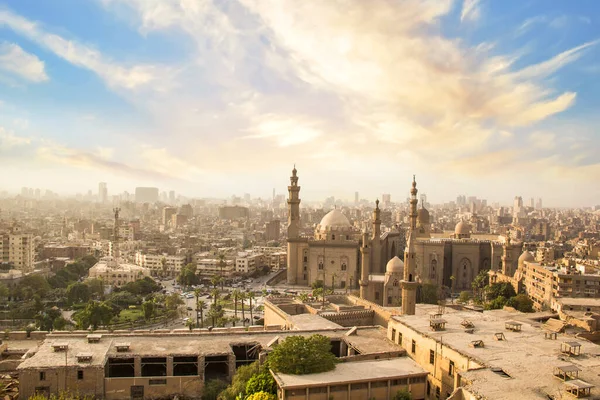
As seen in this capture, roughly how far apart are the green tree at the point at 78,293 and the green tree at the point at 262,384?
27.9 meters

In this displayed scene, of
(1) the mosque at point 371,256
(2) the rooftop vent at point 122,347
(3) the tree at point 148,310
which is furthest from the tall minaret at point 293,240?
(2) the rooftop vent at point 122,347

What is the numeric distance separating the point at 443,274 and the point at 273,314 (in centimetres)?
2253

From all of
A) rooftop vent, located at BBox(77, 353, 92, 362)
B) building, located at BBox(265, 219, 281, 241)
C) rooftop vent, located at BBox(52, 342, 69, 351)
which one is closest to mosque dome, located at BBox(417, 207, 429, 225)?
rooftop vent, located at BBox(52, 342, 69, 351)

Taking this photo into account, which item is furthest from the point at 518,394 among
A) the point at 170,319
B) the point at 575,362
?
the point at 170,319

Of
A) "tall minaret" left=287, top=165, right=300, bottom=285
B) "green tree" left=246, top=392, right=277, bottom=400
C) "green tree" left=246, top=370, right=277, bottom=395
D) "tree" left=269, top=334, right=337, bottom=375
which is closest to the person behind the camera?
"green tree" left=246, top=392, right=277, bottom=400

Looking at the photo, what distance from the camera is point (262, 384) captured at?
16.0 meters

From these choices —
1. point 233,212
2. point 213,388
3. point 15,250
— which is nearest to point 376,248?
point 213,388

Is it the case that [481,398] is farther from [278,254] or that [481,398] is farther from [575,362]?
[278,254]

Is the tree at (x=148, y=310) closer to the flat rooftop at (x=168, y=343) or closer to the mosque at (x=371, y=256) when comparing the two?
the flat rooftop at (x=168, y=343)

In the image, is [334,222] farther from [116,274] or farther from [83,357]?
[83,357]

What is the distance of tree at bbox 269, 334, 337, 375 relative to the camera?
15.6m

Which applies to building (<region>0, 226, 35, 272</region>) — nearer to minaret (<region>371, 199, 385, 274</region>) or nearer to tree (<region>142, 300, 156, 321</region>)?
tree (<region>142, 300, 156, 321</region>)

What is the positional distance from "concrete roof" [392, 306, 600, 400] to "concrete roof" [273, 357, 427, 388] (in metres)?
1.48

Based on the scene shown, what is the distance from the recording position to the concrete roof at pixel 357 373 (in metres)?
14.9
